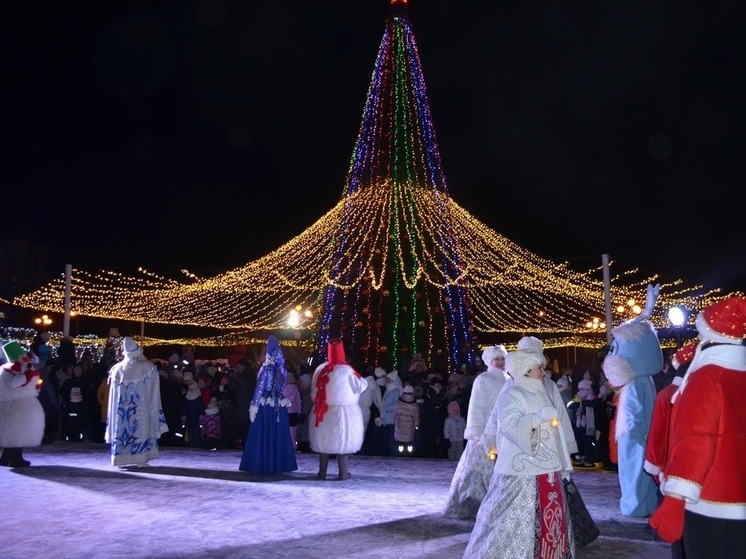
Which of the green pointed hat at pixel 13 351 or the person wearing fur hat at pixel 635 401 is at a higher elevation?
the green pointed hat at pixel 13 351

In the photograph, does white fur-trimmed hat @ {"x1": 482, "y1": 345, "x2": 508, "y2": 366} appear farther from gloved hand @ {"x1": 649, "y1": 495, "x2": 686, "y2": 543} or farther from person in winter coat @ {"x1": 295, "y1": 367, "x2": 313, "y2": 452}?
person in winter coat @ {"x1": 295, "y1": 367, "x2": 313, "y2": 452}

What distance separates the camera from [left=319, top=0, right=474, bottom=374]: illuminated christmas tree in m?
16.5

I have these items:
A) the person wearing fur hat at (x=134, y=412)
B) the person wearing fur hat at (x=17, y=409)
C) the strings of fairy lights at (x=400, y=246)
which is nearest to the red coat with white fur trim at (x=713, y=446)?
the person wearing fur hat at (x=134, y=412)

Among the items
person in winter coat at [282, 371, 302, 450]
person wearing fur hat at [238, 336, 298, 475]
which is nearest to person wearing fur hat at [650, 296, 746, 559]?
person wearing fur hat at [238, 336, 298, 475]

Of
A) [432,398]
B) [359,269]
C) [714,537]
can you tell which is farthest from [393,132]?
[714,537]

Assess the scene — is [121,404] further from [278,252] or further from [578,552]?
[278,252]

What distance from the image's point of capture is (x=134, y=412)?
395 inches

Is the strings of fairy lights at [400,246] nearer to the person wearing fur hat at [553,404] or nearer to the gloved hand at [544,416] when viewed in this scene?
the person wearing fur hat at [553,404]

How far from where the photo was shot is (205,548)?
5.89 m

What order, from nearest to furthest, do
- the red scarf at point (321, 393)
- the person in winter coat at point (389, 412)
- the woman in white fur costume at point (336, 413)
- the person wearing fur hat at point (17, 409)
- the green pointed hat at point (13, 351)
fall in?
the woman in white fur costume at point (336, 413) < the red scarf at point (321, 393) < the person wearing fur hat at point (17, 409) < the green pointed hat at point (13, 351) < the person in winter coat at point (389, 412)

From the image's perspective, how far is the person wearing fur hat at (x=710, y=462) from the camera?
316cm

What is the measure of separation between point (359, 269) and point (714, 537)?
1362 cm

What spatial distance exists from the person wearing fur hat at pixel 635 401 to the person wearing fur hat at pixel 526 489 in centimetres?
241

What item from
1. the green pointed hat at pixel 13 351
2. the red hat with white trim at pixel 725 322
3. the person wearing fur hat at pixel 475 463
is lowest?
the person wearing fur hat at pixel 475 463
